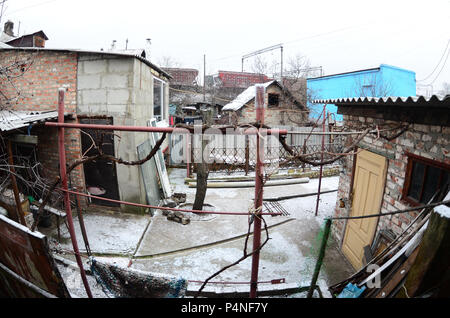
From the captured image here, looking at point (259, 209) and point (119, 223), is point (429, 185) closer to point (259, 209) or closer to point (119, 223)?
point (259, 209)

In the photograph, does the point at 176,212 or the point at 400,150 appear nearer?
the point at 400,150

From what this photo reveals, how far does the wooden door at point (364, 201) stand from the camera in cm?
453

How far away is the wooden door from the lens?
178 inches

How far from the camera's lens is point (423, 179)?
3555 mm

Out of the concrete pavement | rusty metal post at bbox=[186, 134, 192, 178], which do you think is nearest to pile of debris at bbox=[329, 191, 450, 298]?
the concrete pavement

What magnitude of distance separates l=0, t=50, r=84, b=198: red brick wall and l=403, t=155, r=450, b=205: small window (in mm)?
7186

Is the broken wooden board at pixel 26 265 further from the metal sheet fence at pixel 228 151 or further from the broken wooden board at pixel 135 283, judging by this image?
the metal sheet fence at pixel 228 151

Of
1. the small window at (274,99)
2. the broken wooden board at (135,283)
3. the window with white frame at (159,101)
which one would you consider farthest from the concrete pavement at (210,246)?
the small window at (274,99)

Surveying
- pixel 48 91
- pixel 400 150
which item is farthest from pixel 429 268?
pixel 48 91

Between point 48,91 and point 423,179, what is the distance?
8281 millimetres

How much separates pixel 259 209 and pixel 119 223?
16.8ft

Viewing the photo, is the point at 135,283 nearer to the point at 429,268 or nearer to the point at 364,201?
the point at 429,268
